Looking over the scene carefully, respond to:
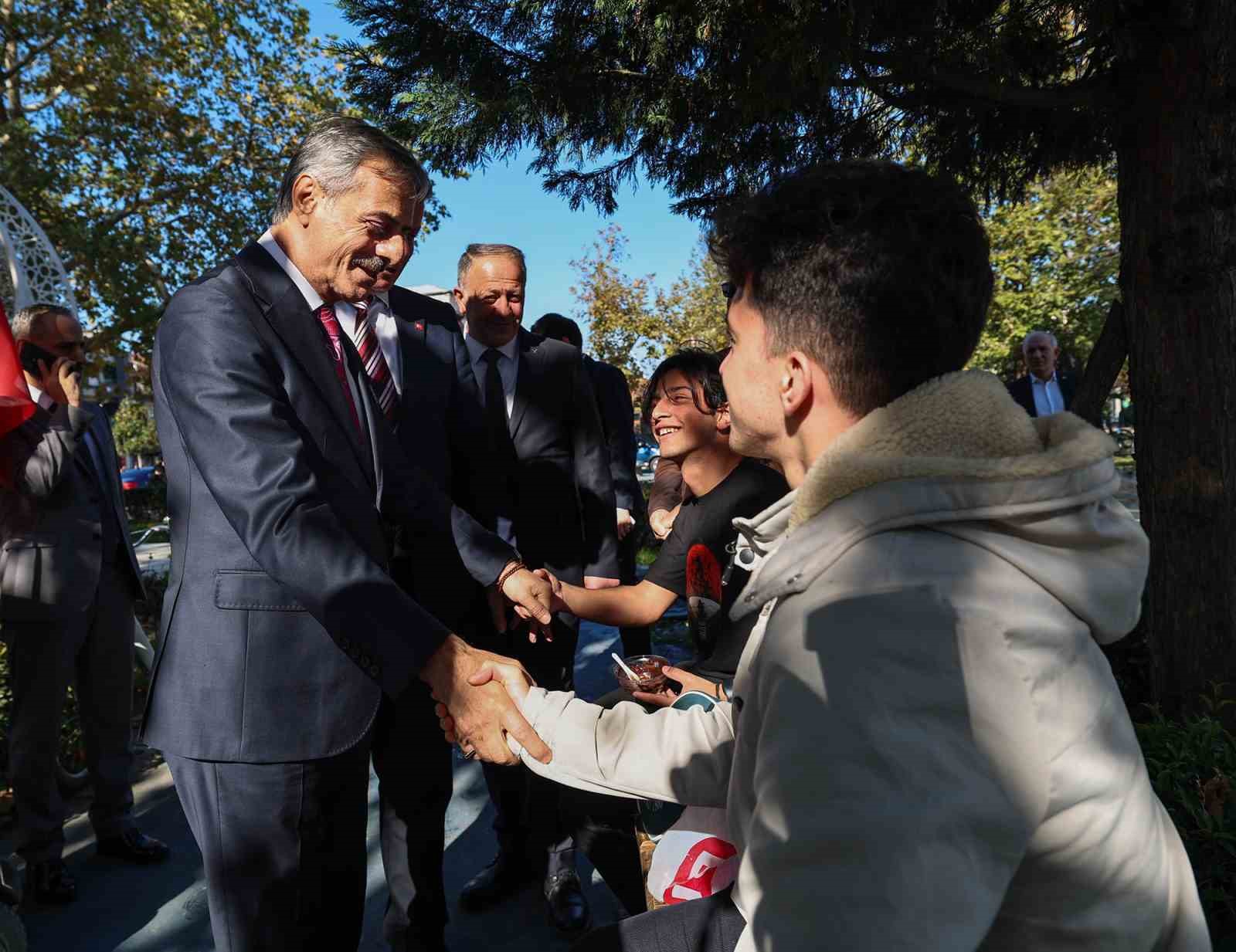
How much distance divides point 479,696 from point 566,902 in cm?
163

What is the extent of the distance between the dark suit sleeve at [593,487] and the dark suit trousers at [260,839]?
2.04m

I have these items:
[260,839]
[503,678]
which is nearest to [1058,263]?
[503,678]

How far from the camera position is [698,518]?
9.93 ft

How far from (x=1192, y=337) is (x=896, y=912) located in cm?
322

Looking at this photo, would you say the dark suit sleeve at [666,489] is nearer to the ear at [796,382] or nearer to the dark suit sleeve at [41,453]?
the dark suit sleeve at [41,453]

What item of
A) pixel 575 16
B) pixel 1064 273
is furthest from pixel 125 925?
pixel 1064 273

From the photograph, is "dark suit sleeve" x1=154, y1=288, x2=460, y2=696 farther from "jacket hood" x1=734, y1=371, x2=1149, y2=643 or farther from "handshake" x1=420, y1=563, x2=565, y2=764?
"jacket hood" x1=734, y1=371, x2=1149, y2=643

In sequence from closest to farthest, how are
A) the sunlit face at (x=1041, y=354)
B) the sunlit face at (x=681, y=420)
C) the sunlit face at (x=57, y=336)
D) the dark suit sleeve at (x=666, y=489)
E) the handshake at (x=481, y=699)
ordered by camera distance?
the handshake at (x=481, y=699)
the sunlit face at (x=681, y=420)
the sunlit face at (x=57, y=336)
the dark suit sleeve at (x=666, y=489)
the sunlit face at (x=1041, y=354)

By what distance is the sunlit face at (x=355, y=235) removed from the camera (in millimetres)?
2377

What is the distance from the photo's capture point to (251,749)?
206 cm

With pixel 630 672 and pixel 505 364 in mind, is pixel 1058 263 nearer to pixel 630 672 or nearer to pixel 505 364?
pixel 505 364

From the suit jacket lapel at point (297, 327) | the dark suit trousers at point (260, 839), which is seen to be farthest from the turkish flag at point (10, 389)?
the dark suit trousers at point (260, 839)

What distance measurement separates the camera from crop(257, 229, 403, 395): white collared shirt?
2.38m

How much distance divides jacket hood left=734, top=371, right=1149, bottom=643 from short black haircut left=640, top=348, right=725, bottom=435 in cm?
194
